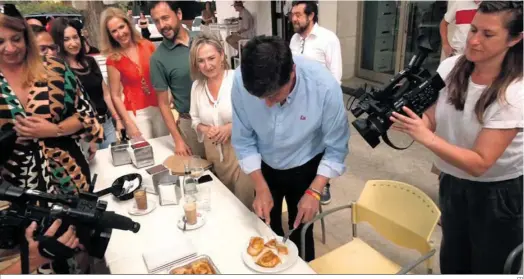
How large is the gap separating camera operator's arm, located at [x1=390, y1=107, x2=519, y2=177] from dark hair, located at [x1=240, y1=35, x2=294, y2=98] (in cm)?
43

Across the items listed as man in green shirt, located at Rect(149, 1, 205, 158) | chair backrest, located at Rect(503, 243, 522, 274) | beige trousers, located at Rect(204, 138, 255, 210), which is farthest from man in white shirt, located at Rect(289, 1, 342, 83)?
chair backrest, located at Rect(503, 243, 522, 274)

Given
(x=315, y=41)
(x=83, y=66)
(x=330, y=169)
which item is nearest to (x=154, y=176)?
(x=330, y=169)

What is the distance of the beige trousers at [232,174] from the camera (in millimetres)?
2051

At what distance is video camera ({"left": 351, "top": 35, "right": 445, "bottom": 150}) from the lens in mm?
1300

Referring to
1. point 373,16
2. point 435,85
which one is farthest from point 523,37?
point 373,16

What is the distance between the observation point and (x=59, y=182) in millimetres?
1618

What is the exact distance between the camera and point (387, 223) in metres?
1.62

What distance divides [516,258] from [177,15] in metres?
2.20

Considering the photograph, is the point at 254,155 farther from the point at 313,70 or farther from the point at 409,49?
the point at 409,49

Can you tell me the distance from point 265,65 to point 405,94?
526 mm

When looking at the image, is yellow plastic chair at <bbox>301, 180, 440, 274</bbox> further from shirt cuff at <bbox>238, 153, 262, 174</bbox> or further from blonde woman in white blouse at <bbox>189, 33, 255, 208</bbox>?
blonde woman in white blouse at <bbox>189, 33, 255, 208</bbox>

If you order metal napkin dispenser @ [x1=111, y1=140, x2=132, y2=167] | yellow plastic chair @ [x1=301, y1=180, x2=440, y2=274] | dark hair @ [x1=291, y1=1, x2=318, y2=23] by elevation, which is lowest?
yellow plastic chair @ [x1=301, y1=180, x2=440, y2=274]

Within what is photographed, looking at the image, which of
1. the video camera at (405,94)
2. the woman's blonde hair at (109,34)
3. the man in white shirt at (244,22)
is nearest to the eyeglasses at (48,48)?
the woman's blonde hair at (109,34)

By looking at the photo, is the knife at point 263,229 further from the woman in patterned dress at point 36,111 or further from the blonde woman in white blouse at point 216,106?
the woman in patterned dress at point 36,111
